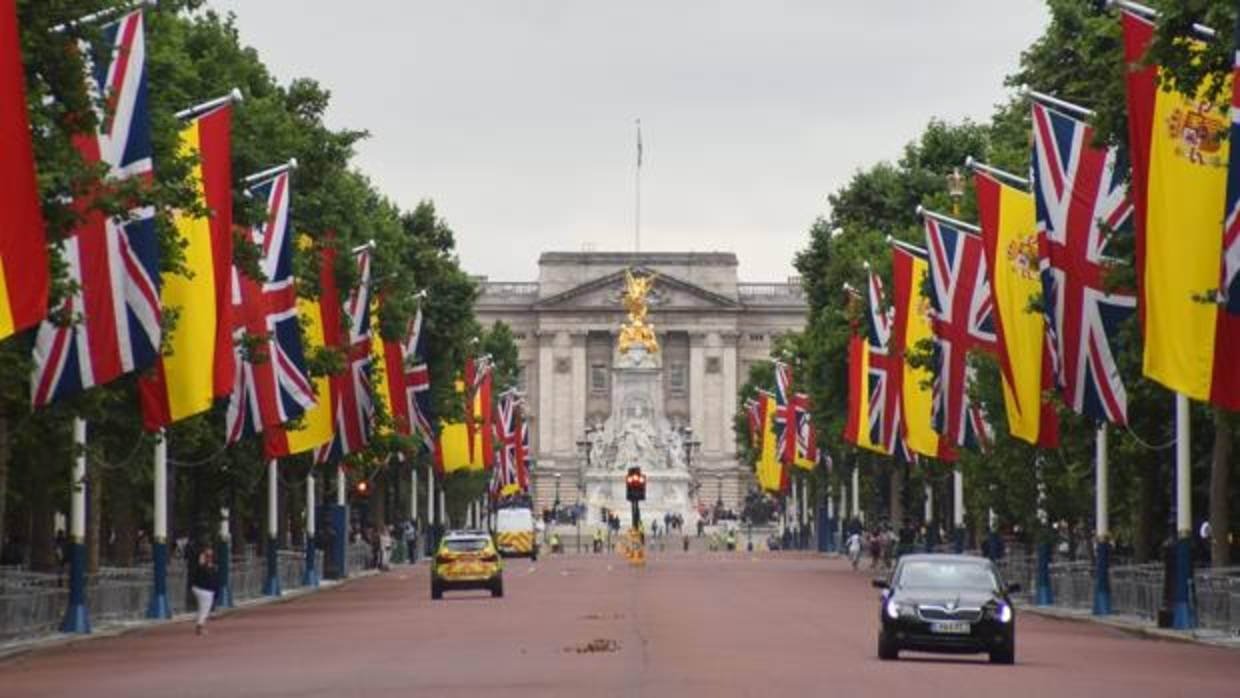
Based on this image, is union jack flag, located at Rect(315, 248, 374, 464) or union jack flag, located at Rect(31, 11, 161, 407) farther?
union jack flag, located at Rect(315, 248, 374, 464)

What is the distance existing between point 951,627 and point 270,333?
78.0 ft

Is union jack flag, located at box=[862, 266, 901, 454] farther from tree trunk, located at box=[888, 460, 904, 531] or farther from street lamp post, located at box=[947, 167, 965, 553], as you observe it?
tree trunk, located at box=[888, 460, 904, 531]

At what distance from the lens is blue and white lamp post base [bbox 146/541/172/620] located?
6681 centimetres

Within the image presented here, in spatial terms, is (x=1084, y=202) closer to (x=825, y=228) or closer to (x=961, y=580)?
(x=961, y=580)

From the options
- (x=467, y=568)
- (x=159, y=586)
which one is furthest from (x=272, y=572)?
(x=159, y=586)

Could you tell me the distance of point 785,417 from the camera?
137125 millimetres

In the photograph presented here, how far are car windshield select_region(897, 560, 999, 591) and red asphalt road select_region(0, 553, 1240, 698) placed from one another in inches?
41.5

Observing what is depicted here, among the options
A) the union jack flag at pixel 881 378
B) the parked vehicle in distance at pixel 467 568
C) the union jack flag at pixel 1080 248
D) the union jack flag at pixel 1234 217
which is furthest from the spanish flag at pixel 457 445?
the union jack flag at pixel 1234 217

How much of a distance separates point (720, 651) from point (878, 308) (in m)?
42.7

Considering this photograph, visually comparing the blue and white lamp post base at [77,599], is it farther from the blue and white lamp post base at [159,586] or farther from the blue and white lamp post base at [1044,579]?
the blue and white lamp post base at [1044,579]

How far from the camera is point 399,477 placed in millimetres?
137125

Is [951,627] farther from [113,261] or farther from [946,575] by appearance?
[113,261]

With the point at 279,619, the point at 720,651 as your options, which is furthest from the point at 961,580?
the point at 279,619

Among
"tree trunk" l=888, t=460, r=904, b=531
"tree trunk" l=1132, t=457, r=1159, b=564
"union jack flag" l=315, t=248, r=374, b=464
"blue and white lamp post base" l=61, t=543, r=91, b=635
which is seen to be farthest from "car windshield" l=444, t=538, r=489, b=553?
"tree trunk" l=888, t=460, r=904, b=531
